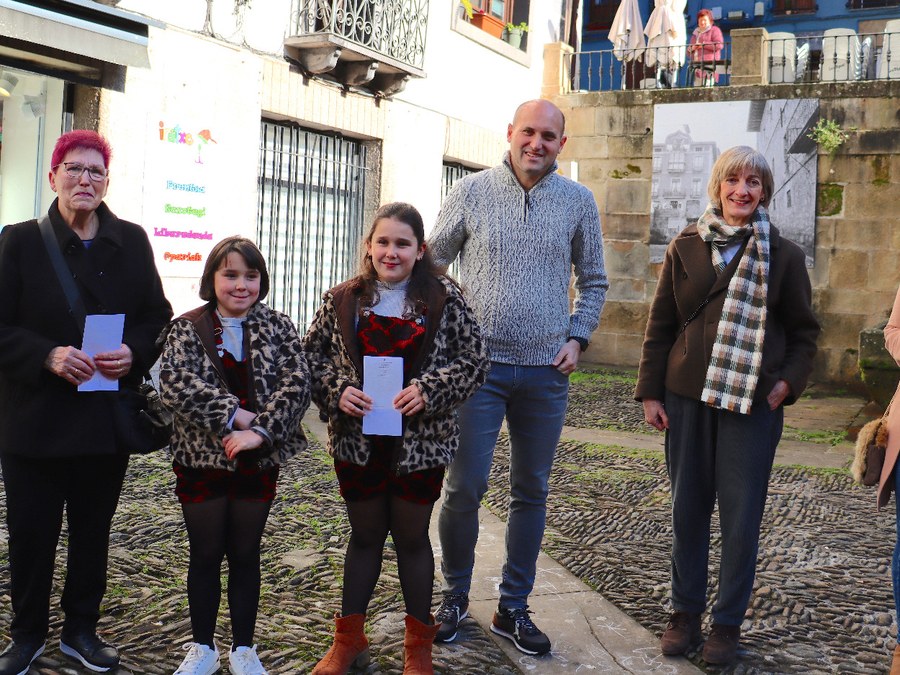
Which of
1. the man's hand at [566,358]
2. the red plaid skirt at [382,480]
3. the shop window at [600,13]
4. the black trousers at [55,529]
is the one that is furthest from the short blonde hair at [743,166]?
the shop window at [600,13]

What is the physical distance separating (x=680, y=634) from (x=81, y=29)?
6.35m

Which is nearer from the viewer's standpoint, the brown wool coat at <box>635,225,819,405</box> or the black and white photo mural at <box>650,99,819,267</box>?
the brown wool coat at <box>635,225,819,405</box>

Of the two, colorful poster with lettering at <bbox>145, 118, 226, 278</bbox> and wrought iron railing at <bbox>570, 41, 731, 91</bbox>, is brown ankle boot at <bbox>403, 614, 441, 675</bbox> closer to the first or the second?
colorful poster with lettering at <bbox>145, 118, 226, 278</bbox>

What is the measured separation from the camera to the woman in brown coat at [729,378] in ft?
11.5

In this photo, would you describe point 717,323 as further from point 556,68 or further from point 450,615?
point 556,68

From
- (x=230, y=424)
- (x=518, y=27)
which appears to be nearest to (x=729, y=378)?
(x=230, y=424)

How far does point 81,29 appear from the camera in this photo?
7629 millimetres

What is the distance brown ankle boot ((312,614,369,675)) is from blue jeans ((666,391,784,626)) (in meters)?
1.21

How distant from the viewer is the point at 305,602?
398 centimetres

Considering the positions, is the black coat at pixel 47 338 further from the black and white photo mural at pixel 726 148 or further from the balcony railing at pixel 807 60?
the balcony railing at pixel 807 60

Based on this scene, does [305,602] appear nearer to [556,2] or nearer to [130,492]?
[130,492]

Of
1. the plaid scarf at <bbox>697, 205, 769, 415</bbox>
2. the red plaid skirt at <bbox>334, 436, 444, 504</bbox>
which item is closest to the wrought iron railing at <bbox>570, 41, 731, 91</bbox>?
the plaid scarf at <bbox>697, 205, 769, 415</bbox>

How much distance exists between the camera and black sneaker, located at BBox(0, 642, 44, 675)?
3139 mm

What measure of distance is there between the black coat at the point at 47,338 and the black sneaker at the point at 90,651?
2.13 feet
